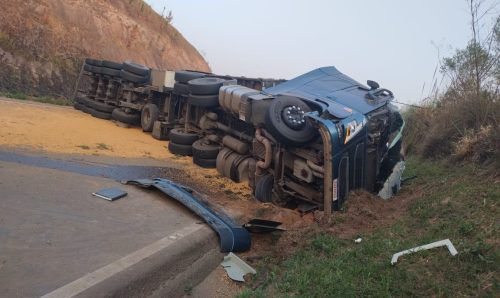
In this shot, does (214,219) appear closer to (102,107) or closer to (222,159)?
(222,159)

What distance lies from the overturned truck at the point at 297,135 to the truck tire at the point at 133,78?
132cm

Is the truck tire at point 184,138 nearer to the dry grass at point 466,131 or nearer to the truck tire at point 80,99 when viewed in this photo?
the dry grass at point 466,131

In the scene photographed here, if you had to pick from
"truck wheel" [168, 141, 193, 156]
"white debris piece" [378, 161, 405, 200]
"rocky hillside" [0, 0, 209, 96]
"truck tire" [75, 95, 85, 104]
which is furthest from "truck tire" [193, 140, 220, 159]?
"rocky hillside" [0, 0, 209, 96]

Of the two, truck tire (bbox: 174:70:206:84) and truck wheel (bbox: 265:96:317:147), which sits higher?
truck tire (bbox: 174:70:206:84)

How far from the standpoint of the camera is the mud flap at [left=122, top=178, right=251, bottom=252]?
4.76m

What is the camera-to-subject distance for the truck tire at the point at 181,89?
10539 millimetres

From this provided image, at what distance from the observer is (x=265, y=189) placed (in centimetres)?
676

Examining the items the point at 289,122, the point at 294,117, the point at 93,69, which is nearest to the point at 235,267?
the point at 289,122

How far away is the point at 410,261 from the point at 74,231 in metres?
2.74

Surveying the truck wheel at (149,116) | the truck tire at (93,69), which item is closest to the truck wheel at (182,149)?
the truck wheel at (149,116)

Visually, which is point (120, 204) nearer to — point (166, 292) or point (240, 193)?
point (166, 292)

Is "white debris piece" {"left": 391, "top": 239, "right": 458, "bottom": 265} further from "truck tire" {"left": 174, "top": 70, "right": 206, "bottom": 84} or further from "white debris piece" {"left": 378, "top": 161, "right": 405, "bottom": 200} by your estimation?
"truck tire" {"left": 174, "top": 70, "right": 206, "bottom": 84}

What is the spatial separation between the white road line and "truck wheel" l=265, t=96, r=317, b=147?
1.99 metres

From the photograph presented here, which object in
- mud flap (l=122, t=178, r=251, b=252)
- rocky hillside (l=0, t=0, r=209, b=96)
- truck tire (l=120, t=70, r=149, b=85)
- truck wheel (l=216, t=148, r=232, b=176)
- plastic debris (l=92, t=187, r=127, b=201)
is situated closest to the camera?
mud flap (l=122, t=178, r=251, b=252)
